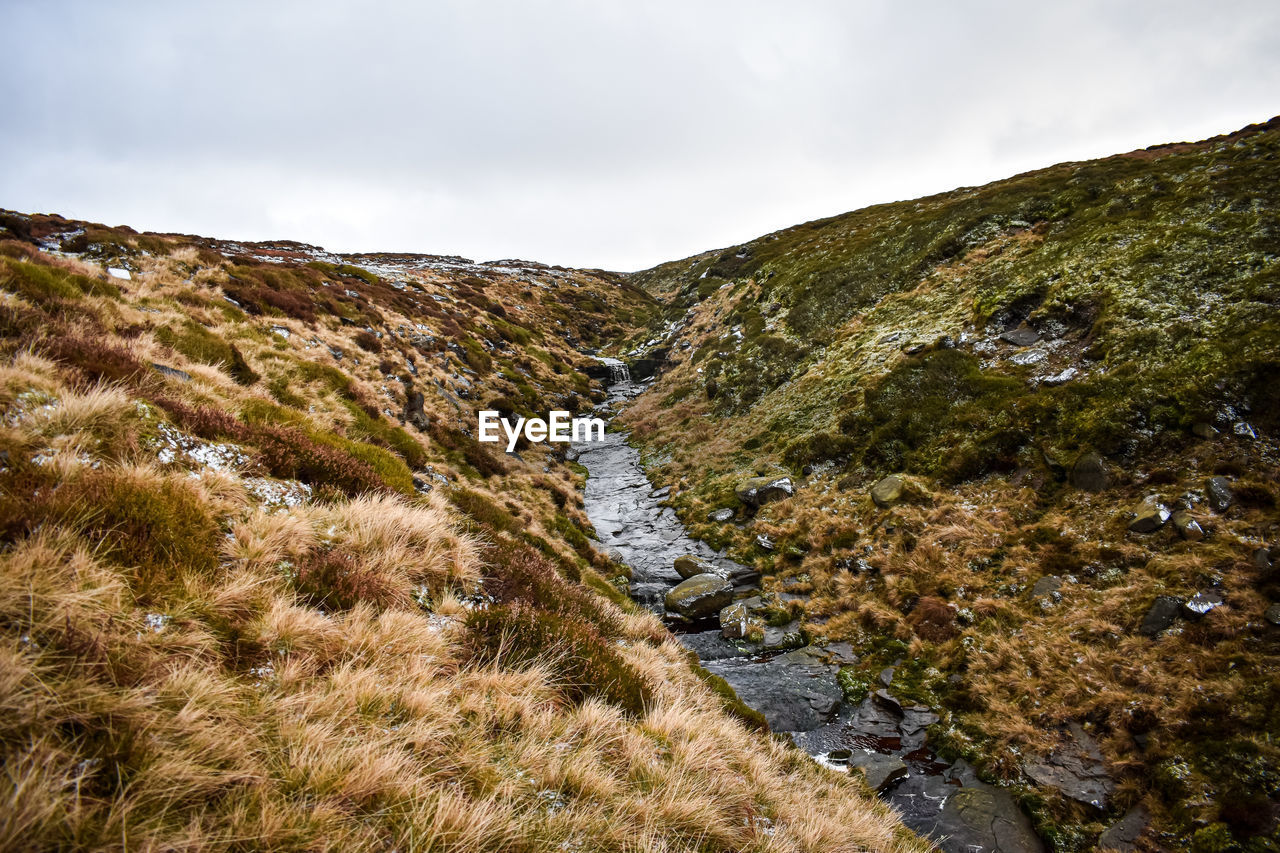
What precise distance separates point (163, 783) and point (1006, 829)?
33.8 ft

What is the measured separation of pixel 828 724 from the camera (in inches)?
397

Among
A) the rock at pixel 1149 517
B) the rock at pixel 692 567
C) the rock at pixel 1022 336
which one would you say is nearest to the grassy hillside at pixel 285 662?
the rock at pixel 692 567

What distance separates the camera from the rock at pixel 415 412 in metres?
17.8

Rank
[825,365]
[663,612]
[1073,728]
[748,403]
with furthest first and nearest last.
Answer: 1. [748,403]
2. [825,365]
3. [663,612]
4. [1073,728]

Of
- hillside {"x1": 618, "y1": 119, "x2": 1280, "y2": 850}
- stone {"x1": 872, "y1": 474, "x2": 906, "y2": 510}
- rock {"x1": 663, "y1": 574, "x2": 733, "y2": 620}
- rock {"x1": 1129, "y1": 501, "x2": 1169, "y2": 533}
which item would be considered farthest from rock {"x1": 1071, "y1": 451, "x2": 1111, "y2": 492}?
rock {"x1": 663, "y1": 574, "x2": 733, "y2": 620}

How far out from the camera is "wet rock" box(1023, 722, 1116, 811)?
7.56 m

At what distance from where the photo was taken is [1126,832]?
7008mm

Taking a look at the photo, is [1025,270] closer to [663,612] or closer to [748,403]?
[748,403]

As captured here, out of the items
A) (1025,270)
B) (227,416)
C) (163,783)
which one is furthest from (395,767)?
(1025,270)

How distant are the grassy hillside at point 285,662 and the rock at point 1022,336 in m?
16.9

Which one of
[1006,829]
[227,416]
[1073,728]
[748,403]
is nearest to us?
[227,416]

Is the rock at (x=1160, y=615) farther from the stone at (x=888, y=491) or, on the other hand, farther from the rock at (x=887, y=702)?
the stone at (x=888, y=491)

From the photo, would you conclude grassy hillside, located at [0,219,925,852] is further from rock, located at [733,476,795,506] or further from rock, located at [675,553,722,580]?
rock, located at [733,476,795,506]

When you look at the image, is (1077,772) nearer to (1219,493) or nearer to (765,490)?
(1219,493)
